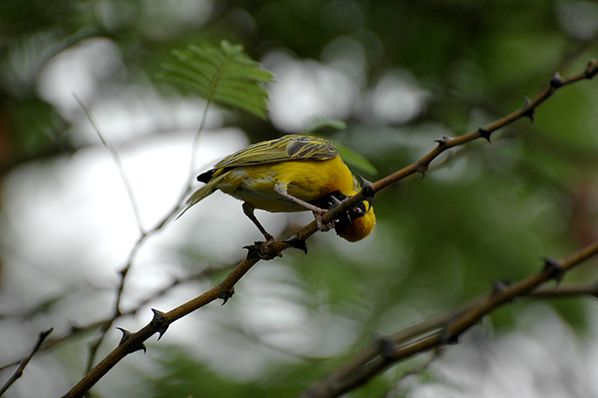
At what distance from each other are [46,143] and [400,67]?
2744mm

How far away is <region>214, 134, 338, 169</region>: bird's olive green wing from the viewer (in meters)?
3.50

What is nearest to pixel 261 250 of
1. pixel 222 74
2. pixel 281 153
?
pixel 222 74

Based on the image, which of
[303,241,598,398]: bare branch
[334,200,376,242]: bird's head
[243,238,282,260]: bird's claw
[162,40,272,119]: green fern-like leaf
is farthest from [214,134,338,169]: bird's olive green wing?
[303,241,598,398]: bare branch

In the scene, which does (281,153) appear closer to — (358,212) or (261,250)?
(358,212)

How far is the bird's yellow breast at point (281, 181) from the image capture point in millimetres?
3457

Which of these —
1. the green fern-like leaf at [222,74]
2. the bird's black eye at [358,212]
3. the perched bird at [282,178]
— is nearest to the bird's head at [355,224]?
the bird's black eye at [358,212]

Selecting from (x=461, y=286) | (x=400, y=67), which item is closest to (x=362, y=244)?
(x=461, y=286)

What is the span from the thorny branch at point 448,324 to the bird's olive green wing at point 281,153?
1.03m

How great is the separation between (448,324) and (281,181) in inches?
68.8

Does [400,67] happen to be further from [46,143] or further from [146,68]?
[46,143]

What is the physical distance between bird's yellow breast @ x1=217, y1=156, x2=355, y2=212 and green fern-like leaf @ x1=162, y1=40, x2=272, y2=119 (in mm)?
346

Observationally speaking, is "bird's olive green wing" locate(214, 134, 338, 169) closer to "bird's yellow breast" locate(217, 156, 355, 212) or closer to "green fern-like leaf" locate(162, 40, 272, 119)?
"bird's yellow breast" locate(217, 156, 355, 212)

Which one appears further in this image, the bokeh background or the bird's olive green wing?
the bokeh background

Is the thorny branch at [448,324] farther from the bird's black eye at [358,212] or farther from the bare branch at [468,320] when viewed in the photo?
the bird's black eye at [358,212]
